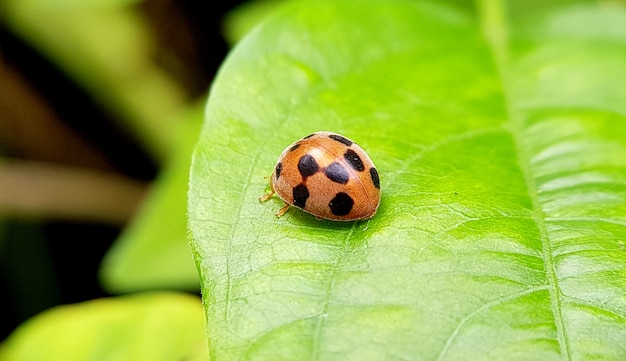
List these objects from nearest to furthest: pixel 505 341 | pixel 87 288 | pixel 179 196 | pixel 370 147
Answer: pixel 505 341, pixel 370 147, pixel 179 196, pixel 87 288

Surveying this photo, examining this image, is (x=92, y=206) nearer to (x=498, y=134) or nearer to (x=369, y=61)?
(x=369, y=61)

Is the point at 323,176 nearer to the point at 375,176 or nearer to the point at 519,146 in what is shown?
the point at 375,176

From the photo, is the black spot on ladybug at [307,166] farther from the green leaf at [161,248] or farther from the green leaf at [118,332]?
the green leaf at [161,248]

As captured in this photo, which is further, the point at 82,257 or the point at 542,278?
the point at 82,257

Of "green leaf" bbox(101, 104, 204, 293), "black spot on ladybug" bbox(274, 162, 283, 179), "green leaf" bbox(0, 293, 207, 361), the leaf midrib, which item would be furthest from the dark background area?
"black spot on ladybug" bbox(274, 162, 283, 179)

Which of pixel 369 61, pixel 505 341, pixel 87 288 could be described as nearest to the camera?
pixel 505 341

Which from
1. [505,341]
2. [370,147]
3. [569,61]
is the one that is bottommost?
[505,341]

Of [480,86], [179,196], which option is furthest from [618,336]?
[179,196]

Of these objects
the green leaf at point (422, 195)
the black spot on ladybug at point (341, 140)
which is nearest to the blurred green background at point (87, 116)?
the green leaf at point (422, 195)
